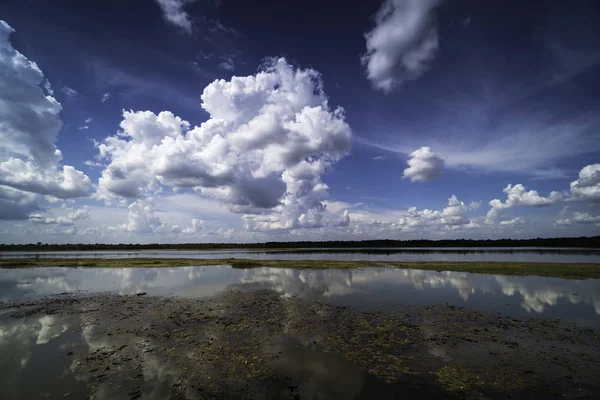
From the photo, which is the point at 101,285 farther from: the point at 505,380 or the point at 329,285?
the point at 505,380

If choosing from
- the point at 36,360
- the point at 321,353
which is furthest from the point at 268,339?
the point at 36,360

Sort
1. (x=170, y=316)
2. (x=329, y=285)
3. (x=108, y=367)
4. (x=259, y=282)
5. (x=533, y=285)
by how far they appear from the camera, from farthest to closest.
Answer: (x=259, y=282), (x=329, y=285), (x=533, y=285), (x=170, y=316), (x=108, y=367)

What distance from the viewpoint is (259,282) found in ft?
137

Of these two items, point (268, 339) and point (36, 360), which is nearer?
point (36, 360)

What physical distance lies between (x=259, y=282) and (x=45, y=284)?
3230cm

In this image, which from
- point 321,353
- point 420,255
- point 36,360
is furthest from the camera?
point 420,255

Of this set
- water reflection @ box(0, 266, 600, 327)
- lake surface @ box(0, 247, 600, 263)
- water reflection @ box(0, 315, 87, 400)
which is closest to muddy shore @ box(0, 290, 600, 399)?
water reflection @ box(0, 315, 87, 400)

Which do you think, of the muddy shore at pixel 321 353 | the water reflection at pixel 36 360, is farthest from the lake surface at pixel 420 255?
the water reflection at pixel 36 360

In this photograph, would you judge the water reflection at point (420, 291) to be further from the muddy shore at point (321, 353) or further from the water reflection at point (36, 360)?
the water reflection at point (36, 360)

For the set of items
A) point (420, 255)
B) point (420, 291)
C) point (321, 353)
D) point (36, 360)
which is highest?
point (36, 360)

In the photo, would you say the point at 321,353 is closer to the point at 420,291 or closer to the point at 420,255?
the point at 420,291

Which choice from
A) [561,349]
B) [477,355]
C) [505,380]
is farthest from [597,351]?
[505,380]

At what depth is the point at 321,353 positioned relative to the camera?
49.9 feet

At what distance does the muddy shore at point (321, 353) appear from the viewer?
11539 millimetres
